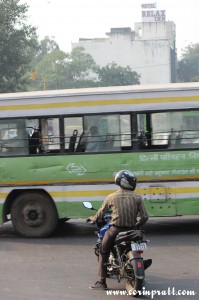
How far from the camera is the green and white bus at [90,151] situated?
368 inches

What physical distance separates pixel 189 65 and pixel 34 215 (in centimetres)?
12401

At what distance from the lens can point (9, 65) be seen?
3812 cm

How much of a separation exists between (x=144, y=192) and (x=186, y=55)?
137 meters

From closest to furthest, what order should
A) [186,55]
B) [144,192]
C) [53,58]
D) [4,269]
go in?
[4,269] → [144,192] → [53,58] → [186,55]

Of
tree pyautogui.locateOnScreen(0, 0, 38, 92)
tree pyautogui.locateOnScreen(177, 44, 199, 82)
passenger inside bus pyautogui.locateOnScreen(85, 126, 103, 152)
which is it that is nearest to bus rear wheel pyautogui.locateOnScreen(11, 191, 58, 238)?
passenger inside bus pyautogui.locateOnScreen(85, 126, 103, 152)

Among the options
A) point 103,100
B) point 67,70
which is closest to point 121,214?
point 103,100

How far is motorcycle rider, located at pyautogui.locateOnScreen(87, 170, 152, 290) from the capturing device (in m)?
6.09

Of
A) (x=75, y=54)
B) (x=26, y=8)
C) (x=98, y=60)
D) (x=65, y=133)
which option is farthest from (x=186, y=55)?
(x=65, y=133)

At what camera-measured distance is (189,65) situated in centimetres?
12988

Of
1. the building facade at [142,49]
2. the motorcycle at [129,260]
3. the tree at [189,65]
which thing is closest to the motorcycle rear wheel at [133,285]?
the motorcycle at [129,260]

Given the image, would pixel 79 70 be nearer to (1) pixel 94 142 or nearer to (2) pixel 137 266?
(1) pixel 94 142

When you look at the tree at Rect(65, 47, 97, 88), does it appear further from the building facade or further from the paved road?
A: the paved road

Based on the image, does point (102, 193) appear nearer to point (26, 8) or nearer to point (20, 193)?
point (20, 193)

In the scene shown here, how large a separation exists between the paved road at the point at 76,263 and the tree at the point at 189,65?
112 meters
